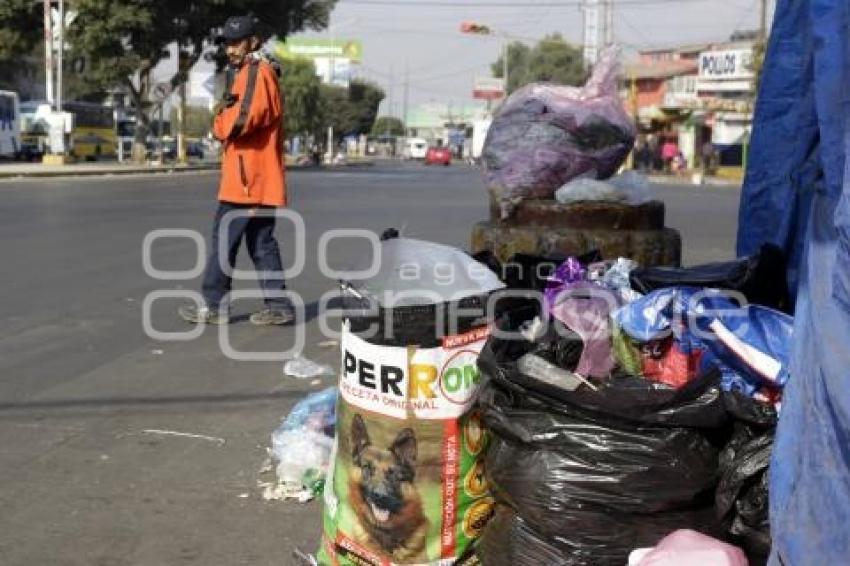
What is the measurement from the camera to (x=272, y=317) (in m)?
6.73

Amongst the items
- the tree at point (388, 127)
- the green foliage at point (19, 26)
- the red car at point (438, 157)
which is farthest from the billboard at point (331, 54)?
the green foliage at point (19, 26)

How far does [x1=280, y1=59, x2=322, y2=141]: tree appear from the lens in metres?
68.8

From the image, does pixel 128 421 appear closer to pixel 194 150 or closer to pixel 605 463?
pixel 605 463

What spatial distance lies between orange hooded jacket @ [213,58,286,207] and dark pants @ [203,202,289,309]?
11 cm

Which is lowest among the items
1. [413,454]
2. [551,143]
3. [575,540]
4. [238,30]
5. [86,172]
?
[575,540]

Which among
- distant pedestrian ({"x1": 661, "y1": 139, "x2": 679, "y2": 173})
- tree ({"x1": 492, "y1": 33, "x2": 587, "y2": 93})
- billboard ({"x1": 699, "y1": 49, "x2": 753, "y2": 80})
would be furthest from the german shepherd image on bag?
tree ({"x1": 492, "y1": 33, "x2": 587, "y2": 93})

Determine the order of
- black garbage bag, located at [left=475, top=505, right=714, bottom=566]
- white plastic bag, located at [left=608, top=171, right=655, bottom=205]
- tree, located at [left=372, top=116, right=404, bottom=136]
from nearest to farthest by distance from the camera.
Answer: black garbage bag, located at [left=475, top=505, right=714, bottom=566], white plastic bag, located at [left=608, top=171, right=655, bottom=205], tree, located at [left=372, top=116, right=404, bottom=136]

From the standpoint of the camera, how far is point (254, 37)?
6.42 metres

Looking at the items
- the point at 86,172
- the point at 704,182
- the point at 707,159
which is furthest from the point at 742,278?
the point at 707,159

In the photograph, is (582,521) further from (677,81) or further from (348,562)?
(677,81)

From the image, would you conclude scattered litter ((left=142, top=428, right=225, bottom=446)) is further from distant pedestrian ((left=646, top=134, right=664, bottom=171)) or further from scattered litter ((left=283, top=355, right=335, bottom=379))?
distant pedestrian ((left=646, top=134, right=664, bottom=171))

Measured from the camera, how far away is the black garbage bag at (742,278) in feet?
10.6

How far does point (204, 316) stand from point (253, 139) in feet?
3.88

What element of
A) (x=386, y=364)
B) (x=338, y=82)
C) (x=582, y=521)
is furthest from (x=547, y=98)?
(x=338, y=82)
